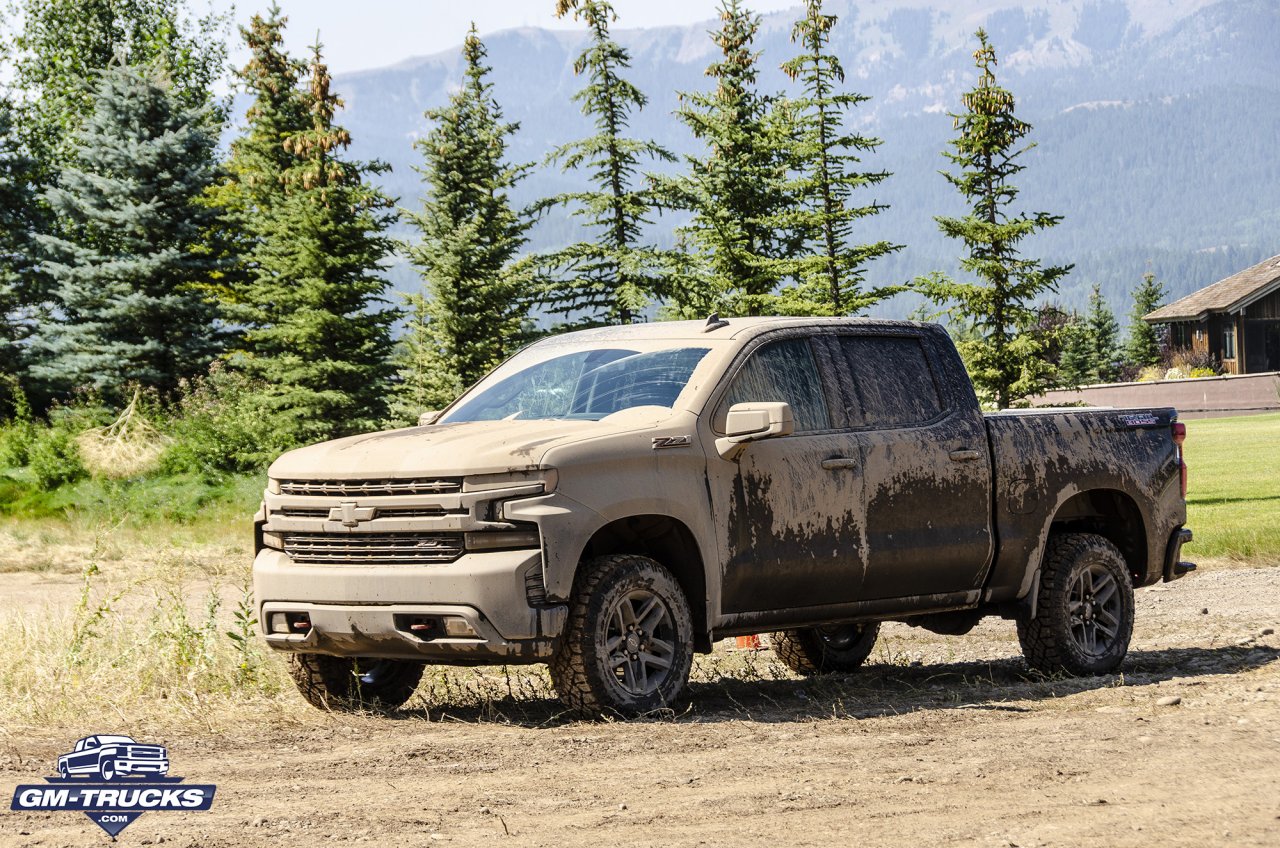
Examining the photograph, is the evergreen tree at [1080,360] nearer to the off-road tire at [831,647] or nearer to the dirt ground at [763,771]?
the off-road tire at [831,647]

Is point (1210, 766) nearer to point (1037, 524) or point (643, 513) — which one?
point (643, 513)

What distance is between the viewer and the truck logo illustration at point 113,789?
6.02m

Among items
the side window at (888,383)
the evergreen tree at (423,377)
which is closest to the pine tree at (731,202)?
the evergreen tree at (423,377)

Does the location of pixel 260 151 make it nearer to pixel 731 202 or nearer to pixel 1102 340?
pixel 731 202

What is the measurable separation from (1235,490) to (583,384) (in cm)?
2381

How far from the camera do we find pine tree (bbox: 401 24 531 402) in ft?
91.7

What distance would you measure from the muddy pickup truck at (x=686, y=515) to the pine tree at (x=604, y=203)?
21.1 meters

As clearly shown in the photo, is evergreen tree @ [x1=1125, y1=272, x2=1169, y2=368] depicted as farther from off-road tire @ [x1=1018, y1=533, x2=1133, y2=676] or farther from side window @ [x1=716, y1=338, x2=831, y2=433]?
side window @ [x1=716, y1=338, x2=831, y2=433]

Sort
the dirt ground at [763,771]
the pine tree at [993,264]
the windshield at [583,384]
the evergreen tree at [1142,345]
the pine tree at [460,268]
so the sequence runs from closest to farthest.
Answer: the dirt ground at [763,771] < the windshield at [583,384] < the pine tree at [460,268] < the pine tree at [993,264] < the evergreen tree at [1142,345]

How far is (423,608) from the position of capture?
7.49 m

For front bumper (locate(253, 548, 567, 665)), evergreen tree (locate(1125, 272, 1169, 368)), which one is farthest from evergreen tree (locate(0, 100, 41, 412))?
evergreen tree (locate(1125, 272, 1169, 368))

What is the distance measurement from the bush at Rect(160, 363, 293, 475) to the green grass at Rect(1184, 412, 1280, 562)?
1581cm

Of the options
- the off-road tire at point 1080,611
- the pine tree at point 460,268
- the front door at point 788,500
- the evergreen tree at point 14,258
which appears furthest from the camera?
the evergreen tree at point 14,258

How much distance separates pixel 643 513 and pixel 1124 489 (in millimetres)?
3918
